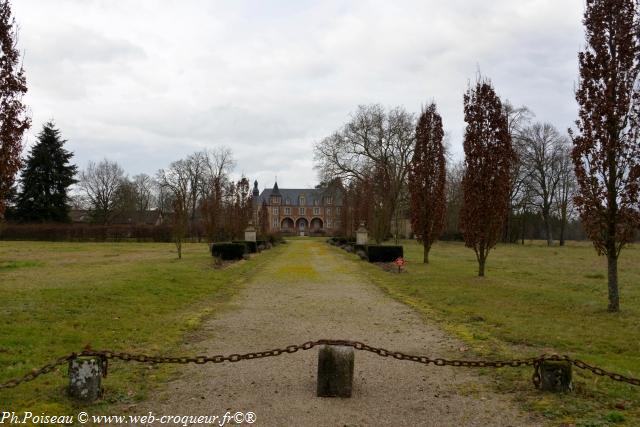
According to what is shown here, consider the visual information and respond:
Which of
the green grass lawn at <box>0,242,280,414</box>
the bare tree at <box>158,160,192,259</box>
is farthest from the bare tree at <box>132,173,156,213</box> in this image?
the green grass lawn at <box>0,242,280,414</box>

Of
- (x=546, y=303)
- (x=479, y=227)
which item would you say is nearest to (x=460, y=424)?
(x=546, y=303)

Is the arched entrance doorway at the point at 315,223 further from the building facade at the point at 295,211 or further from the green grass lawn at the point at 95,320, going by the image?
the green grass lawn at the point at 95,320

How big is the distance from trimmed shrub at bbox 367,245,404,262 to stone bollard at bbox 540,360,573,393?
62.4 ft

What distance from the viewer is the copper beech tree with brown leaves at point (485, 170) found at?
17.0 meters

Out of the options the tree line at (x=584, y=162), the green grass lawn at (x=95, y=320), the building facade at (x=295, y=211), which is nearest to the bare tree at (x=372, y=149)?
the tree line at (x=584, y=162)

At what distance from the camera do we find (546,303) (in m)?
11.3

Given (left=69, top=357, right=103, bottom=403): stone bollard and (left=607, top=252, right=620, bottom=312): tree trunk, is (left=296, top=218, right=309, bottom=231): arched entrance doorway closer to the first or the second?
(left=607, top=252, right=620, bottom=312): tree trunk

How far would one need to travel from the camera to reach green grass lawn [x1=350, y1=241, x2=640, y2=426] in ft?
15.5

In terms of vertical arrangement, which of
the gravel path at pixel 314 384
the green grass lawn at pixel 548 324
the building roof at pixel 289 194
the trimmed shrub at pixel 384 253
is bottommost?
the gravel path at pixel 314 384

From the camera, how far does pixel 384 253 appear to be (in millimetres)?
24453

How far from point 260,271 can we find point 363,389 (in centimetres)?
1490

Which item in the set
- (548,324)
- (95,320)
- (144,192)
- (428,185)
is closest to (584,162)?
(548,324)

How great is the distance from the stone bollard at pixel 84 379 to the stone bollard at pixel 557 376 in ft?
13.9

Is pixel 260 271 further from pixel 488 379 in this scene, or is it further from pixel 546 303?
pixel 488 379
